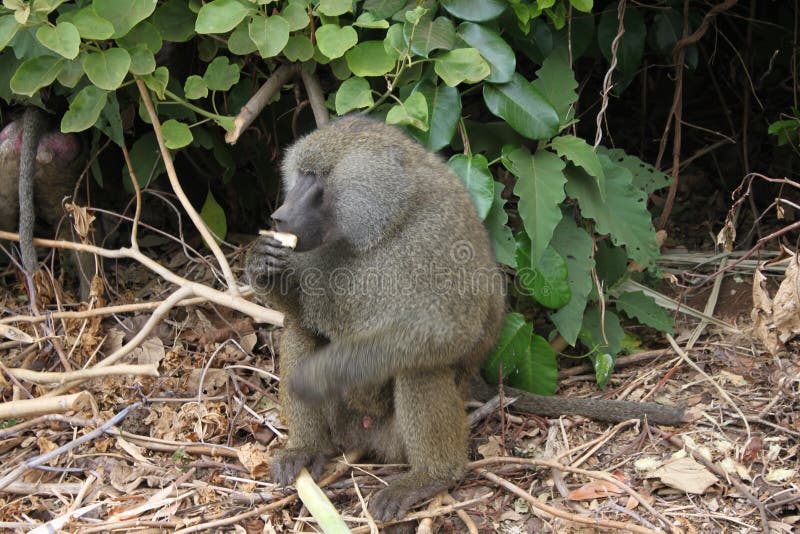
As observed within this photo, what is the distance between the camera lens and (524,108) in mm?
2986

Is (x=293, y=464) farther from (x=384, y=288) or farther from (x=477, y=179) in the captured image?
(x=477, y=179)

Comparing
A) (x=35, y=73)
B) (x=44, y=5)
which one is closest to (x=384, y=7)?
(x=44, y=5)

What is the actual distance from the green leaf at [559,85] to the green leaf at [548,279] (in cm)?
55

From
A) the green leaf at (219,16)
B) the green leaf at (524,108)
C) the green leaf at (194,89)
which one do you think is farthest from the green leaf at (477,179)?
the green leaf at (194,89)

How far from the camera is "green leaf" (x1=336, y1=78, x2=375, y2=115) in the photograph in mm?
2994

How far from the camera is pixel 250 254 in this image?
2.74 m

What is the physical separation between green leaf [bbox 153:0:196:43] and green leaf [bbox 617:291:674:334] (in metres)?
2.10

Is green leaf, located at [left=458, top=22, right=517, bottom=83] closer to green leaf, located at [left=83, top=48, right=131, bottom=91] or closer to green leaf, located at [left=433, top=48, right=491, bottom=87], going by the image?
green leaf, located at [left=433, top=48, right=491, bottom=87]

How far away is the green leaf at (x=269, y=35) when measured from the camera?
2863 mm

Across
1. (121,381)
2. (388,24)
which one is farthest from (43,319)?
(388,24)

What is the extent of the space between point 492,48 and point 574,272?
0.93m

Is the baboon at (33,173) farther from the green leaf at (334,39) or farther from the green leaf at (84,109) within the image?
the green leaf at (334,39)

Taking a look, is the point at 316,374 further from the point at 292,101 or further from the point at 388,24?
the point at 292,101

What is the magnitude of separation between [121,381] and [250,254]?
1.03 metres
